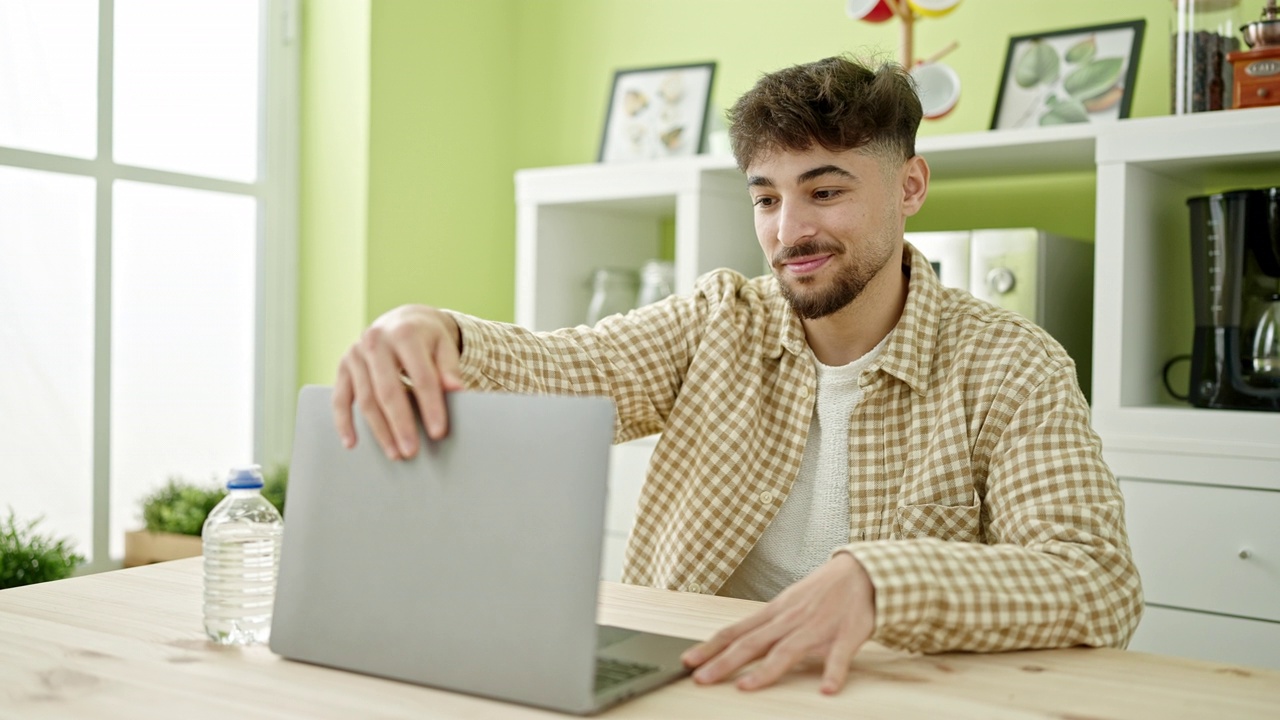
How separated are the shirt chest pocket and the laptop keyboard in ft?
1.97

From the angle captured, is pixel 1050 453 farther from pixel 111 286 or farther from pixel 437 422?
pixel 111 286

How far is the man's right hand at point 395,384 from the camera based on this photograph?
923 mm

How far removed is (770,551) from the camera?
159cm

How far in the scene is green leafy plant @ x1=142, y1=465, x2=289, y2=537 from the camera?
8.61ft

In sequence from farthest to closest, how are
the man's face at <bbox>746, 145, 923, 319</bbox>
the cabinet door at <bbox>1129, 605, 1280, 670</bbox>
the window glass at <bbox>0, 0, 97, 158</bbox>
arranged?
the window glass at <bbox>0, 0, 97, 158</bbox>
the cabinet door at <bbox>1129, 605, 1280, 670</bbox>
the man's face at <bbox>746, 145, 923, 319</bbox>

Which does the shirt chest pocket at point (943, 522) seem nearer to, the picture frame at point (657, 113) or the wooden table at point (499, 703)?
the wooden table at point (499, 703)

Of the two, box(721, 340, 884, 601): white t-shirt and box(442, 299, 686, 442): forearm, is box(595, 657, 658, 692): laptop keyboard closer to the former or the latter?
box(442, 299, 686, 442): forearm

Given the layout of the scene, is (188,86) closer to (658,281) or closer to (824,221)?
(658,281)

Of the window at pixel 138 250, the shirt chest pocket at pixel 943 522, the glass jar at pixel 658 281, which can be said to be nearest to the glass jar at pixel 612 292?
the glass jar at pixel 658 281

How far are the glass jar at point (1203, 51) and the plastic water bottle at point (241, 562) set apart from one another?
1795mm

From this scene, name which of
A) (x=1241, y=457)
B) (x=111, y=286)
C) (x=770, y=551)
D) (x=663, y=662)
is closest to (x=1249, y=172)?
(x=1241, y=457)

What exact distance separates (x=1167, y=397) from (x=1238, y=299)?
0.30 meters

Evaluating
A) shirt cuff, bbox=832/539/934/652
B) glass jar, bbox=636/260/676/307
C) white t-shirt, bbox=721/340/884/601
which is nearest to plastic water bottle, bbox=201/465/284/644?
shirt cuff, bbox=832/539/934/652

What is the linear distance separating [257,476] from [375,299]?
1.95m
